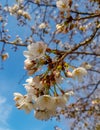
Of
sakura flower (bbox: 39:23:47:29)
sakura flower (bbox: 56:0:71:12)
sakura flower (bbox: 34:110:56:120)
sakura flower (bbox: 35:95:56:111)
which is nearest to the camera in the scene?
sakura flower (bbox: 35:95:56:111)

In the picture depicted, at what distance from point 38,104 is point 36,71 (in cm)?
18

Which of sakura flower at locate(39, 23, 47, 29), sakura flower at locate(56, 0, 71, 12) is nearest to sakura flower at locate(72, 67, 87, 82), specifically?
sakura flower at locate(56, 0, 71, 12)

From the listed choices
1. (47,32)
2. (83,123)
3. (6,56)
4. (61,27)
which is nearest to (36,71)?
(61,27)

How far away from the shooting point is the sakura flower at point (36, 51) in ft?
5.63

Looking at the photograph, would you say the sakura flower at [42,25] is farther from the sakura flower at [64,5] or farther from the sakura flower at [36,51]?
the sakura flower at [36,51]

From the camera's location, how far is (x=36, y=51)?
1.72 meters

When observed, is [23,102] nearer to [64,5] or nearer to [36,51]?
[36,51]

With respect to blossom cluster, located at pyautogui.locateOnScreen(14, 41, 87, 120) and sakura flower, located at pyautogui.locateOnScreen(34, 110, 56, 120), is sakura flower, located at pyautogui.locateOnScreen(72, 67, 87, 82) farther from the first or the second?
sakura flower, located at pyautogui.locateOnScreen(34, 110, 56, 120)

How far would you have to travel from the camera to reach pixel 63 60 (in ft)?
6.01

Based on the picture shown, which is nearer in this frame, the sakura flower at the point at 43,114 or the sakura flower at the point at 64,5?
the sakura flower at the point at 43,114

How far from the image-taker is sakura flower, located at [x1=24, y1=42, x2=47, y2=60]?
172 centimetres

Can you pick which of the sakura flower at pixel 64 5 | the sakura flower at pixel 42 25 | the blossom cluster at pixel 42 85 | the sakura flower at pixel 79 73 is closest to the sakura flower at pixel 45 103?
the blossom cluster at pixel 42 85

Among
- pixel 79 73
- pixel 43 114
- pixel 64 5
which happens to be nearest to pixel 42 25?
pixel 64 5

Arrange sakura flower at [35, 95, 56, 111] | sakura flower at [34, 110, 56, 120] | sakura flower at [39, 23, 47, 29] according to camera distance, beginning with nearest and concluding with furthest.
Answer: sakura flower at [35, 95, 56, 111] < sakura flower at [34, 110, 56, 120] < sakura flower at [39, 23, 47, 29]
